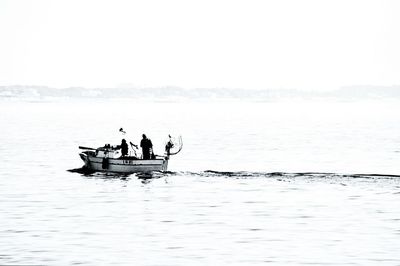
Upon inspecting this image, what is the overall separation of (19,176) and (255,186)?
66.1 feet

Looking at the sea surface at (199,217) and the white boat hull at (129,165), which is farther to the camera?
the white boat hull at (129,165)

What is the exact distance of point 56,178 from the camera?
216 feet

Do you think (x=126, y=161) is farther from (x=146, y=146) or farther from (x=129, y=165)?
(x=146, y=146)

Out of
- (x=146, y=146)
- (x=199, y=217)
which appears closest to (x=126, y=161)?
(x=146, y=146)

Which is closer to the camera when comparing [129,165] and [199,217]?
[199,217]

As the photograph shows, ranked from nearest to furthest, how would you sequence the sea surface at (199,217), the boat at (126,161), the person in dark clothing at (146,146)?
the sea surface at (199,217) < the person in dark clothing at (146,146) < the boat at (126,161)

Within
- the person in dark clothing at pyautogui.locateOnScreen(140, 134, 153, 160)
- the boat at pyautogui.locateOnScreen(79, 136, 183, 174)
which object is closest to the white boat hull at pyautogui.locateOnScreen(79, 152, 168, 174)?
the boat at pyautogui.locateOnScreen(79, 136, 183, 174)

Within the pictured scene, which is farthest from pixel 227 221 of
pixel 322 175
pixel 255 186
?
pixel 322 175

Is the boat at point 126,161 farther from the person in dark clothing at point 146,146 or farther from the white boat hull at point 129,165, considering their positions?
the person in dark clothing at point 146,146

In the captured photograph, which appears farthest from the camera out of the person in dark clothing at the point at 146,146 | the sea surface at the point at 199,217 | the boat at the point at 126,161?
the boat at the point at 126,161

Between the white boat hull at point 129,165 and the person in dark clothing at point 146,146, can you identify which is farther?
the white boat hull at point 129,165

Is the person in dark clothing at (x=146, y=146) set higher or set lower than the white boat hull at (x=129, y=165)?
higher

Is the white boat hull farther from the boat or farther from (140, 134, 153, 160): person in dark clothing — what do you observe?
(140, 134, 153, 160): person in dark clothing

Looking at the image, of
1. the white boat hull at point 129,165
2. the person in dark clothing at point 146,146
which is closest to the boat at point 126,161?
the white boat hull at point 129,165
